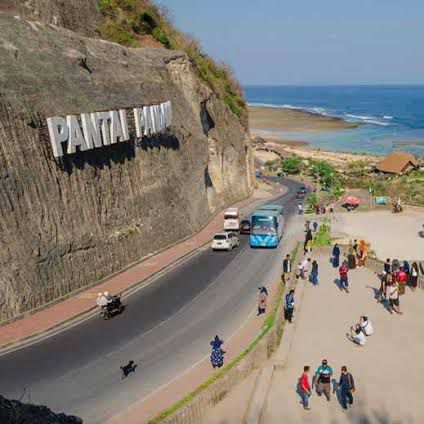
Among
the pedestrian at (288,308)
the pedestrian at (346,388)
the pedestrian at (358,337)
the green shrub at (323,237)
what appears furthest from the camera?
the green shrub at (323,237)

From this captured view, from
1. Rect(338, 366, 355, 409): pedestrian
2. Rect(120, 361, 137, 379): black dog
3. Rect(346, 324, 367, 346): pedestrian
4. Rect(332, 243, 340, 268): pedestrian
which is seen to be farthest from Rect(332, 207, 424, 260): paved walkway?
Rect(120, 361, 137, 379): black dog

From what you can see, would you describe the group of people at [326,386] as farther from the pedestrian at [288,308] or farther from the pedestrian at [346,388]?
the pedestrian at [288,308]

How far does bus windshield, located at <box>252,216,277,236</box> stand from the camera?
3538 cm

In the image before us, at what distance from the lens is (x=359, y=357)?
61.4 feet

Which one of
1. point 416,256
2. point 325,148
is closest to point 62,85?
point 416,256

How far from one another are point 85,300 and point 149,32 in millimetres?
28178

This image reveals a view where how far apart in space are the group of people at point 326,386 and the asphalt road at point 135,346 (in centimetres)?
403

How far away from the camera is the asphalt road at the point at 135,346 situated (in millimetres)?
16453

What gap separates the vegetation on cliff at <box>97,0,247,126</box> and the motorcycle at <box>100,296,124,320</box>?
24687 mm

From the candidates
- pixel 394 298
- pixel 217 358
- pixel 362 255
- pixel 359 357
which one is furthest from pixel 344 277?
pixel 217 358

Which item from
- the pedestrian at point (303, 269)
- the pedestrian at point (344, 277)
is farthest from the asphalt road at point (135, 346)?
the pedestrian at point (344, 277)

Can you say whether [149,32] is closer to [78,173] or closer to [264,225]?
[264,225]

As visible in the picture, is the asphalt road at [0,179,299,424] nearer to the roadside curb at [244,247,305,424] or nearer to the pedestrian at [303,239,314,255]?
the roadside curb at [244,247,305,424]

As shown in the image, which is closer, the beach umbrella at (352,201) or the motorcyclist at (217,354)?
the motorcyclist at (217,354)
